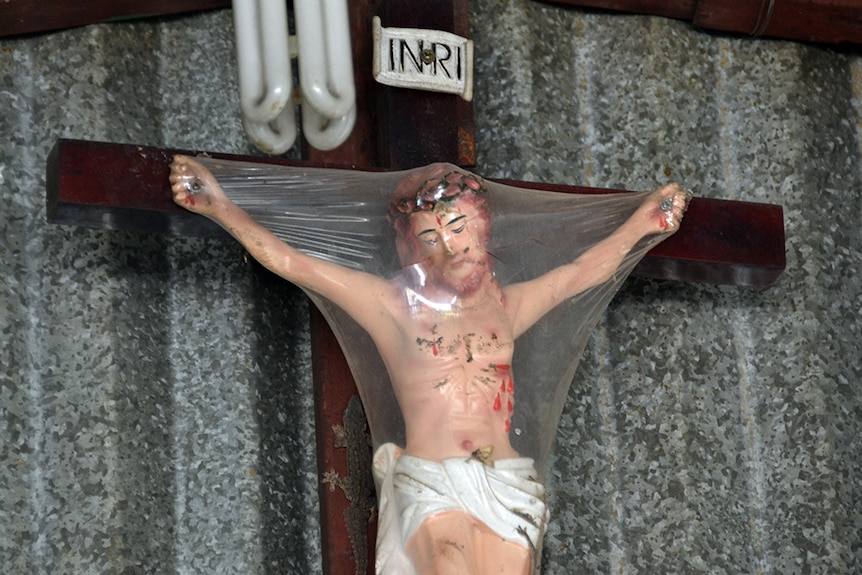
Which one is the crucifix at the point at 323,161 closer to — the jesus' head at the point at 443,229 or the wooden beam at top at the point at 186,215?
the wooden beam at top at the point at 186,215

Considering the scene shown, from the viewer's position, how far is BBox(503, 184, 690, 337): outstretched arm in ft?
8.03

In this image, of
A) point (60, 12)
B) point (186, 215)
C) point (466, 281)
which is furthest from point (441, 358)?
point (60, 12)

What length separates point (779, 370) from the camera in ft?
9.31

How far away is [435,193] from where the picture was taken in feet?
7.85

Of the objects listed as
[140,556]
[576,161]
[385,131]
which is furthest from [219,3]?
[140,556]

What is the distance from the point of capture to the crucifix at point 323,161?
233 cm

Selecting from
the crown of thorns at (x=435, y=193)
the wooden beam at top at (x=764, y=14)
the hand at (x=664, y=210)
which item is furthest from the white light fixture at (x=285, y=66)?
the wooden beam at top at (x=764, y=14)

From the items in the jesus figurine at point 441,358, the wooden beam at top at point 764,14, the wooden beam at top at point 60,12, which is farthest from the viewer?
the wooden beam at top at point 764,14

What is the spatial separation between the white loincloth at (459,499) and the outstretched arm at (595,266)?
0.24m

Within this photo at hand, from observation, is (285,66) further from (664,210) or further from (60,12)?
(664,210)

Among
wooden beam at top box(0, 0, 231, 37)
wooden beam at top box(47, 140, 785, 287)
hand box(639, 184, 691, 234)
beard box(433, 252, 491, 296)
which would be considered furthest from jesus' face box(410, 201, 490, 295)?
wooden beam at top box(0, 0, 231, 37)

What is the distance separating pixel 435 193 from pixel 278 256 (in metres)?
0.24

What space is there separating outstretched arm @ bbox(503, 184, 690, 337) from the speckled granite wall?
0.31 m

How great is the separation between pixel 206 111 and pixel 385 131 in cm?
33
